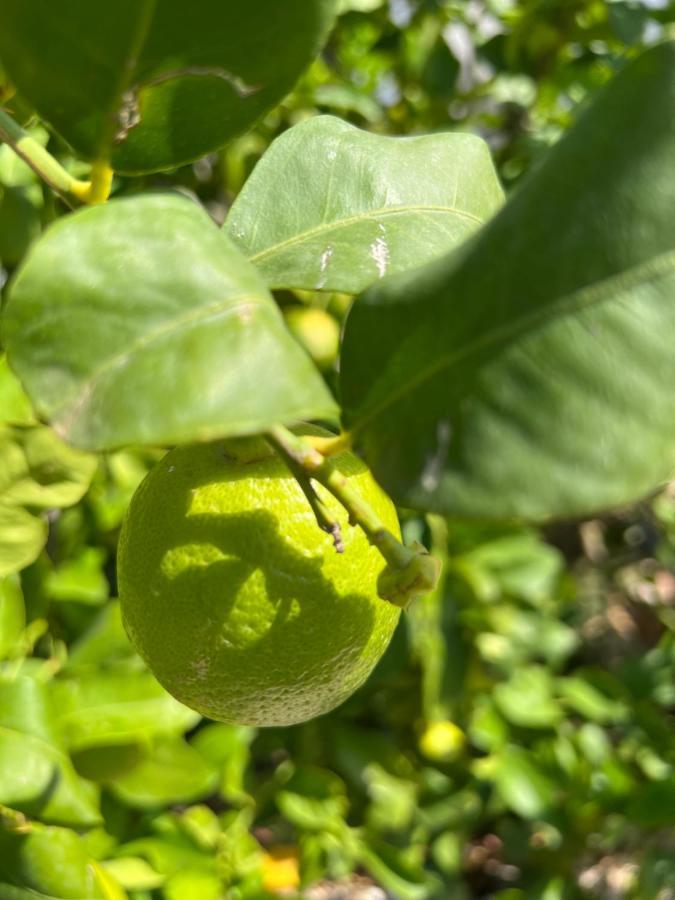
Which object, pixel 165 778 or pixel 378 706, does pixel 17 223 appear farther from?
pixel 378 706

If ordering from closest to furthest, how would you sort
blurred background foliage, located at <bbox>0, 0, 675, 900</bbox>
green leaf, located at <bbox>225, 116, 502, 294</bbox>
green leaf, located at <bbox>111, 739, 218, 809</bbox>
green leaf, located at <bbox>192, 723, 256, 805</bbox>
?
green leaf, located at <bbox>225, 116, 502, 294</bbox>, blurred background foliage, located at <bbox>0, 0, 675, 900</bbox>, green leaf, located at <bbox>111, 739, 218, 809</bbox>, green leaf, located at <bbox>192, 723, 256, 805</bbox>

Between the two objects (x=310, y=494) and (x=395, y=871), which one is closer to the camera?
(x=310, y=494)

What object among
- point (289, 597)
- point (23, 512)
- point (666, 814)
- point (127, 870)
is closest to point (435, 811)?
point (666, 814)

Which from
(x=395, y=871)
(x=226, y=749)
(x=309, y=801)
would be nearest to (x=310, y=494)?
(x=226, y=749)

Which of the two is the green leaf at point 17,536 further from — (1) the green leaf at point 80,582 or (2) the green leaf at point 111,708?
(1) the green leaf at point 80,582

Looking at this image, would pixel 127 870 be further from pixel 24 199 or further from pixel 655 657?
pixel 655 657

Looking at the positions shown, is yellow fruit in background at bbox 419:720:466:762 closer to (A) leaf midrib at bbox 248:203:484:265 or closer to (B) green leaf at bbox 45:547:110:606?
(B) green leaf at bbox 45:547:110:606

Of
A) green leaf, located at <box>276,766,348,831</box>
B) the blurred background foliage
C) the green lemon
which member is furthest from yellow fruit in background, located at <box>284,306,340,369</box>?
the green lemon
